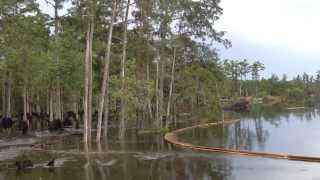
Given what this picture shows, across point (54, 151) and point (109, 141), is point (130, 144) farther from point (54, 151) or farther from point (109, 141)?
point (54, 151)

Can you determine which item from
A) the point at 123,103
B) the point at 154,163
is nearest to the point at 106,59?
the point at 123,103

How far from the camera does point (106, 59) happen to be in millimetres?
33281

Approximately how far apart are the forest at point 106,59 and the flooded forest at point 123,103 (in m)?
0.10

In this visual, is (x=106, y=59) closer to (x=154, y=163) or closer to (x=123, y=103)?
(x=123, y=103)

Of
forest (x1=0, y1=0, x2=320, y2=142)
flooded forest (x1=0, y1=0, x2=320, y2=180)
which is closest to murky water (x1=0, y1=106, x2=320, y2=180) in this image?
flooded forest (x1=0, y1=0, x2=320, y2=180)

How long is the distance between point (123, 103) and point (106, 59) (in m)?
4.72

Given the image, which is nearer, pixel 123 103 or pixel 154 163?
pixel 154 163

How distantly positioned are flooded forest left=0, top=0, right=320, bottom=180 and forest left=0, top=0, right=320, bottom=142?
0.10 metres

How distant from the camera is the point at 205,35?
49750 mm

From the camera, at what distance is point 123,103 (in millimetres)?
37094

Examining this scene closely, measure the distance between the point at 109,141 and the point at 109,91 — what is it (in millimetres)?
4719

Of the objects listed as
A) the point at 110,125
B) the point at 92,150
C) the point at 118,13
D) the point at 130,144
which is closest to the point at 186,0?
the point at 118,13

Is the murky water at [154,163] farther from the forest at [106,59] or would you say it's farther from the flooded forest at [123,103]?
the forest at [106,59]

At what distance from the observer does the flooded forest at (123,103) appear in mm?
21125
